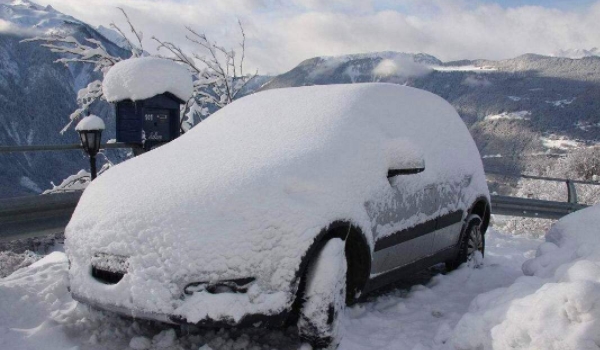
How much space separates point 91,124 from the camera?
22.7 ft

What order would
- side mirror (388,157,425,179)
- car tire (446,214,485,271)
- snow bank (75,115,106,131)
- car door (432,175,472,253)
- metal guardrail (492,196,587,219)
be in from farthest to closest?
metal guardrail (492,196,587,219) → snow bank (75,115,106,131) → car tire (446,214,485,271) → car door (432,175,472,253) → side mirror (388,157,425,179)

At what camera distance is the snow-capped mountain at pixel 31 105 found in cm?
12988

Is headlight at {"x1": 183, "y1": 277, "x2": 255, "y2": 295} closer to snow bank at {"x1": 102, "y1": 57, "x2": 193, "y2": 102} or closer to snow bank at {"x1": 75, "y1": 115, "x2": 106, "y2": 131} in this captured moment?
snow bank at {"x1": 75, "y1": 115, "x2": 106, "y2": 131}

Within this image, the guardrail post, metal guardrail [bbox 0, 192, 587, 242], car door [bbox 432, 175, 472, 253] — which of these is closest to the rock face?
the guardrail post

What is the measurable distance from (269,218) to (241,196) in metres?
0.20

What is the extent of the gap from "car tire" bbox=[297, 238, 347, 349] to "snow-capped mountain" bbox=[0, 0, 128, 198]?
416 ft

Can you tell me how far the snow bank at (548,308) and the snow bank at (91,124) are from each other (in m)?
5.33

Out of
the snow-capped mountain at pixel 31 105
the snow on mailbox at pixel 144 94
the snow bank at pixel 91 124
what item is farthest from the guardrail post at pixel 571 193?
the snow-capped mountain at pixel 31 105

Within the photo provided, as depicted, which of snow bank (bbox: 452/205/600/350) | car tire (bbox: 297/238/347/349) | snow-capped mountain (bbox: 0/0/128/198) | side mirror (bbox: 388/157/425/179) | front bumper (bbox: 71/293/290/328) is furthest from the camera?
snow-capped mountain (bbox: 0/0/128/198)

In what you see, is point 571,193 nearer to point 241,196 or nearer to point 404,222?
point 404,222

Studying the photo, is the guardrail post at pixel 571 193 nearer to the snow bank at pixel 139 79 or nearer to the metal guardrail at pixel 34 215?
the snow bank at pixel 139 79

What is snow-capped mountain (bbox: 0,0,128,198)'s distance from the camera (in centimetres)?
12988

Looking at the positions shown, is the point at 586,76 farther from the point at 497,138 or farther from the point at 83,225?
the point at 83,225

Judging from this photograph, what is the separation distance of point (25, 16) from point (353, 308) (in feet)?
670
